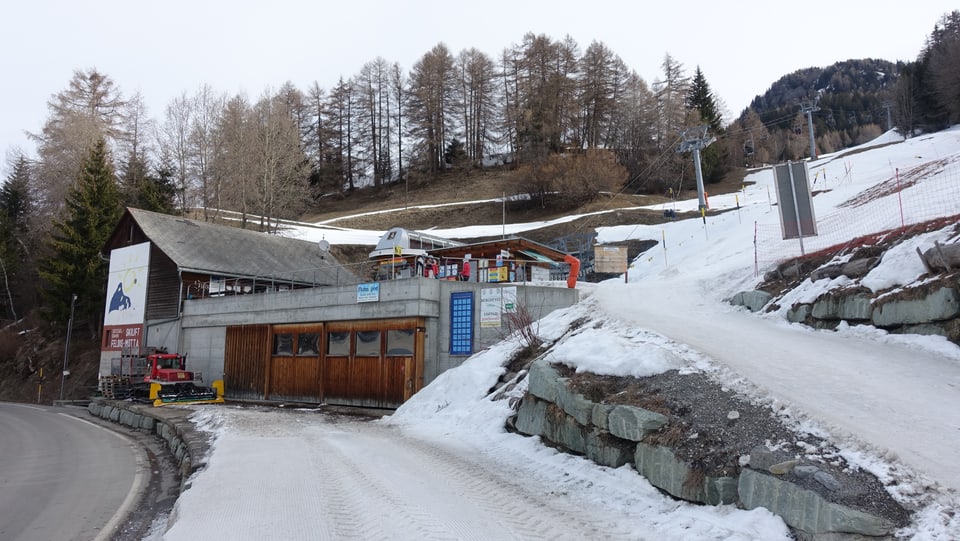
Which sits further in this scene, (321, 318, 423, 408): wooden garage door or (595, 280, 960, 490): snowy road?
(321, 318, 423, 408): wooden garage door

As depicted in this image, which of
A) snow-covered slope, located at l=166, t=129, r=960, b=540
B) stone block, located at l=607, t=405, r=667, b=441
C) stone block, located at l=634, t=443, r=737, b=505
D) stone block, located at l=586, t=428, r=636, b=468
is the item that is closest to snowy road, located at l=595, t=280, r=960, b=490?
snow-covered slope, located at l=166, t=129, r=960, b=540

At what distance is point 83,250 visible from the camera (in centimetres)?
3838

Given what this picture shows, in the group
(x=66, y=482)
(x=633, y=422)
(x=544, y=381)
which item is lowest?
(x=66, y=482)

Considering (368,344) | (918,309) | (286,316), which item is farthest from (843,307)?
(286,316)

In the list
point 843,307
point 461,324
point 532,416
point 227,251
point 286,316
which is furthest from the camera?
point 227,251

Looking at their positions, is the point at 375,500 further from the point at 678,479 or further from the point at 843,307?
the point at 843,307

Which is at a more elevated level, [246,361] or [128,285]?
[128,285]

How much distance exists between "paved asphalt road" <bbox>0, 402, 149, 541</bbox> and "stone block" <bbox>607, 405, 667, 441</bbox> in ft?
21.7

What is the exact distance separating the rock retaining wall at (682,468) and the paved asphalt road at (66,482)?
626 centimetres

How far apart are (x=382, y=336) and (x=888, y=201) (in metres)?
19.6

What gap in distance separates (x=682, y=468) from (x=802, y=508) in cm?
127

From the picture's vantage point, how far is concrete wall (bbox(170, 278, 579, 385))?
17688mm

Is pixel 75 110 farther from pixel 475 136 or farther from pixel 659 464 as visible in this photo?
pixel 659 464

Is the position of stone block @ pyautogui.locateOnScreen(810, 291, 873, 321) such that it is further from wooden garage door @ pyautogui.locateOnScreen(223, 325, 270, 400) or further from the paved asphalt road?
wooden garage door @ pyautogui.locateOnScreen(223, 325, 270, 400)
